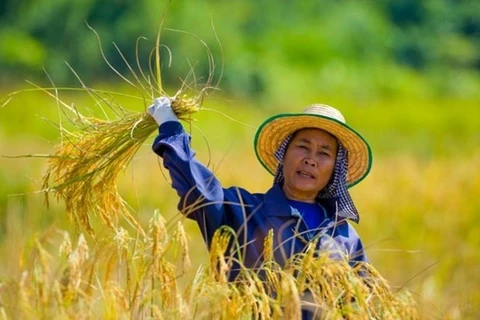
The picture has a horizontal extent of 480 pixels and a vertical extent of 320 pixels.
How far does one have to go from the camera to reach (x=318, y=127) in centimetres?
370

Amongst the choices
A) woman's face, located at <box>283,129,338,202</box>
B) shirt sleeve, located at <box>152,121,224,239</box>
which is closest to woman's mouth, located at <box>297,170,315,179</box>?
woman's face, located at <box>283,129,338,202</box>

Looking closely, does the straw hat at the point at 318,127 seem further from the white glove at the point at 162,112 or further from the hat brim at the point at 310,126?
the white glove at the point at 162,112

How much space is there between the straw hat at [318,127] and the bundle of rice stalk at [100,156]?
29 cm

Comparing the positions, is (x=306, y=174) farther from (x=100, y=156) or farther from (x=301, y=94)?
(x=301, y=94)

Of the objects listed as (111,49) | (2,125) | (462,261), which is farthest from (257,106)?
(462,261)

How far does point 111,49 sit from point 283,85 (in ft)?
17.2

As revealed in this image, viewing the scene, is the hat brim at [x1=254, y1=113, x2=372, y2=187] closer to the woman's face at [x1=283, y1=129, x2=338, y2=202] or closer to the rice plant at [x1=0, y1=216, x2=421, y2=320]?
the woman's face at [x1=283, y1=129, x2=338, y2=202]

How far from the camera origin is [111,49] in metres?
28.8

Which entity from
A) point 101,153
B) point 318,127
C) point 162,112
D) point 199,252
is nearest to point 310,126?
point 318,127

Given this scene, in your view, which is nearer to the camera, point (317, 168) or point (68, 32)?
point (317, 168)

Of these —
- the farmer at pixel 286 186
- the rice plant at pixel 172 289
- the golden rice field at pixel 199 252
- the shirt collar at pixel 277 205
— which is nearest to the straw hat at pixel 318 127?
the farmer at pixel 286 186

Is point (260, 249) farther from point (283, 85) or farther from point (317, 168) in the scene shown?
point (283, 85)

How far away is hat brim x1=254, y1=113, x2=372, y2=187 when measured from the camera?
3.67 m

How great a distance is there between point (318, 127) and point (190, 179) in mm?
480
